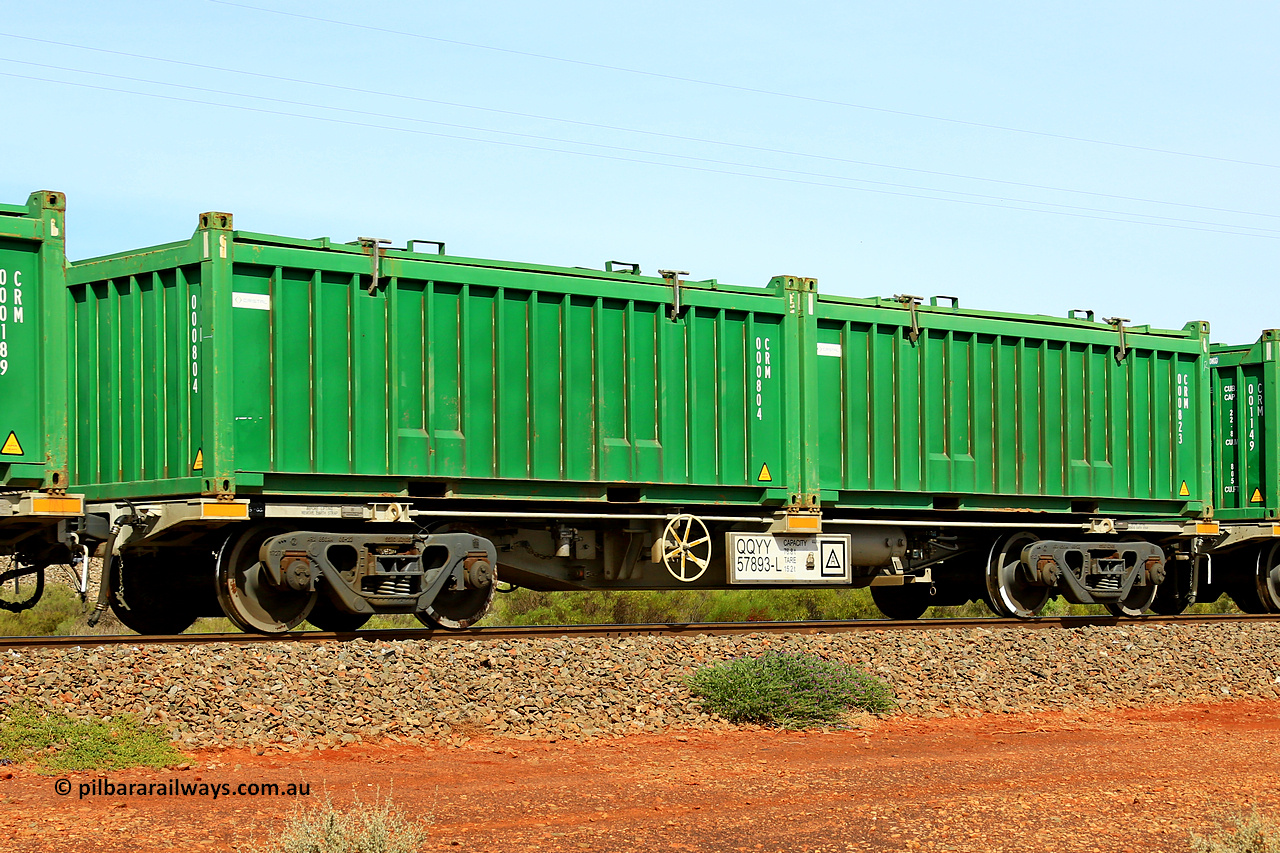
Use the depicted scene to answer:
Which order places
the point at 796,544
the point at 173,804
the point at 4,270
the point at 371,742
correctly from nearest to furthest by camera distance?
1. the point at 173,804
2. the point at 371,742
3. the point at 4,270
4. the point at 796,544

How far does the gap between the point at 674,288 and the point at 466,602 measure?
12.2 ft

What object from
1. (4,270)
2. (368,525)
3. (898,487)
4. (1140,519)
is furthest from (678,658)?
(1140,519)

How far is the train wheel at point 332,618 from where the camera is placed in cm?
1333

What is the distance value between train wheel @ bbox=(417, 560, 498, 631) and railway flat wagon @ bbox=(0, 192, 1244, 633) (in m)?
0.03

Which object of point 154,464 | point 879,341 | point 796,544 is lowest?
point 796,544

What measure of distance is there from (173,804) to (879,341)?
1014 cm

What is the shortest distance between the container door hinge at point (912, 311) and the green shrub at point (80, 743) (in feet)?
31.8

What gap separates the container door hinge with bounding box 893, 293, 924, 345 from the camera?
16219 millimetres

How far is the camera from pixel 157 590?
13797 mm

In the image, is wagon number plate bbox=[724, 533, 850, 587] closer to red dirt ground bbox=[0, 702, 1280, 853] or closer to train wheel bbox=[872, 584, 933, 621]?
train wheel bbox=[872, 584, 933, 621]

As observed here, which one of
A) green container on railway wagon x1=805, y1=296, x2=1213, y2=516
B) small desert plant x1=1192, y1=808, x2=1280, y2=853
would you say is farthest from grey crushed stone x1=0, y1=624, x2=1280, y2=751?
small desert plant x1=1192, y1=808, x2=1280, y2=853

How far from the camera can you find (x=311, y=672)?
10492 millimetres

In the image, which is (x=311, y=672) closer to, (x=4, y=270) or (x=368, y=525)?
(x=368, y=525)

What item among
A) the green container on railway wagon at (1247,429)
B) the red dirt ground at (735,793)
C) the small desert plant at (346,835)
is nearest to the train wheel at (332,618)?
the red dirt ground at (735,793)
